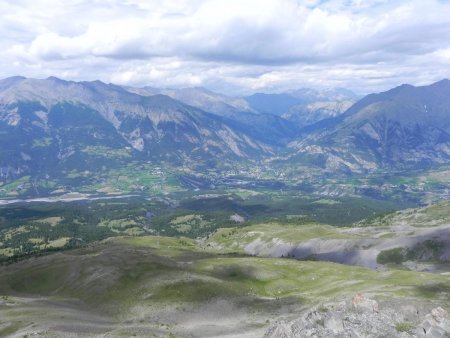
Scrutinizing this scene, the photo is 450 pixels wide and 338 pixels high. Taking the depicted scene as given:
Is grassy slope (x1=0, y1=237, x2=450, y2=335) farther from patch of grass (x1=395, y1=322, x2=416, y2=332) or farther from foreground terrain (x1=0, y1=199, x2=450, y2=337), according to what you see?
patch of grass (x1=395, y1=322, x2=416, y2=332)

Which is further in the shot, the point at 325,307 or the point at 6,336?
the point at 6,336

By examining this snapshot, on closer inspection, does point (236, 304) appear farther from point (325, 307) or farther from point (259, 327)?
point (325, 307)

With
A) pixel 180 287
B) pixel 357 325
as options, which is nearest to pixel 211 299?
pixel 180 287

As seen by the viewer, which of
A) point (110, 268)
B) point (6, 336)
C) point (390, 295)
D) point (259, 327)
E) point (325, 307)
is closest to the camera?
point (325, 307)

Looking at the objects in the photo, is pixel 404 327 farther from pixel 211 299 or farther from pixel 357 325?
pixel 211 299

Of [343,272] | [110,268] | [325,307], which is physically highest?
[325,307]

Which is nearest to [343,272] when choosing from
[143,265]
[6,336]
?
[143,265]

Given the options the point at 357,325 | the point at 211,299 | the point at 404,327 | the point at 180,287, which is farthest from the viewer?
the point at 180,287

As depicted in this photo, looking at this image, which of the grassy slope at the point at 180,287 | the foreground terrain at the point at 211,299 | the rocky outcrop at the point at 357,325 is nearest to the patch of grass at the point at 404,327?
the rocky outcrop at the point at 357,325
